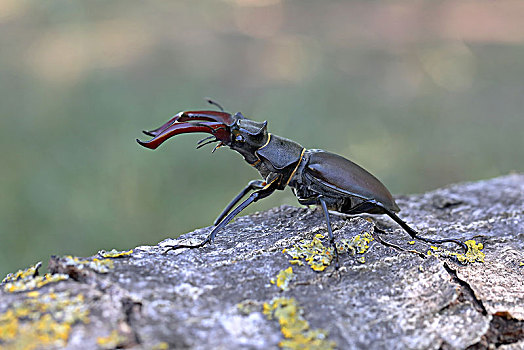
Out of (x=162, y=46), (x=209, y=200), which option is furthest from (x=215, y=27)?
(x=209, y=200)

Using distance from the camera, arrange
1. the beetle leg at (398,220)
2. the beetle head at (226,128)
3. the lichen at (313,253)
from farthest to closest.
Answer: the beetle leg at (398,220)
the beetle head at (226,128)
the lichen at (313,253)

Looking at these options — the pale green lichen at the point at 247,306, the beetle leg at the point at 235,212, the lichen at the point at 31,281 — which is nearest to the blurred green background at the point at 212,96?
the beetle leg at the point at 235,212

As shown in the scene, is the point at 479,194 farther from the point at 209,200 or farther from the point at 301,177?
the point at 209,200

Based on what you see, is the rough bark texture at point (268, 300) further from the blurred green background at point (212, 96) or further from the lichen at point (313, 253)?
the blurred green background at point (212, 96)

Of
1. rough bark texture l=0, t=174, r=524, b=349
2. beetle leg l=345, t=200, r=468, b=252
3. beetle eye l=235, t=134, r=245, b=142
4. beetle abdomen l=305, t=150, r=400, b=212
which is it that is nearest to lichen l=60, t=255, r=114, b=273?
rough bark texture l=0, t=174, r=524, b=349

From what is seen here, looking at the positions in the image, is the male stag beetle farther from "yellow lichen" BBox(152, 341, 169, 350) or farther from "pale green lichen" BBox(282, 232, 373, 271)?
"yellow lichen" BBox(152, 341, 169, 350)

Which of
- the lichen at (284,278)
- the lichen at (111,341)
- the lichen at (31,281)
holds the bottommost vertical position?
the lichen at (111,341)

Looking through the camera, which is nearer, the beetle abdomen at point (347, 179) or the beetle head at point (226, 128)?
the beetle head at point (226, 128)

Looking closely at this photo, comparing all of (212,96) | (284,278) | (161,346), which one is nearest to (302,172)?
(284,278)
